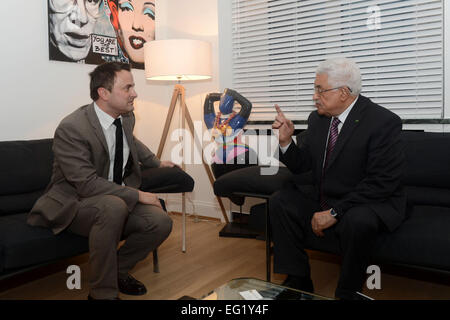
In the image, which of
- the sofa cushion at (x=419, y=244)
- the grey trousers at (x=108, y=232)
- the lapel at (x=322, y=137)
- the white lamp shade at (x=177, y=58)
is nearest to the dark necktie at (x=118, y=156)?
the grey trousers at (x=108, y=232)

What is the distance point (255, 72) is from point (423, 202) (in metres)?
1.78

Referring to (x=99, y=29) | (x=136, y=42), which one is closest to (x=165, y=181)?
(x=99, y=29)

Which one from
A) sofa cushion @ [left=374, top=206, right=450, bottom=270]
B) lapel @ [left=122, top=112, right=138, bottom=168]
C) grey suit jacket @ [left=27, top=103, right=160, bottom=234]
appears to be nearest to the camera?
sofa cushion @ [left=374, top=206, right=450, bottom=270]

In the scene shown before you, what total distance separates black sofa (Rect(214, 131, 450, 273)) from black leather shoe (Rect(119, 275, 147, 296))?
74 centimetres

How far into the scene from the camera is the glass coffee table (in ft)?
4.72

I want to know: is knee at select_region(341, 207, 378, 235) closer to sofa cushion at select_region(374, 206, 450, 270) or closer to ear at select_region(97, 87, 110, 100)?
sofa cushion at select_region(374, 206, 450, 270)

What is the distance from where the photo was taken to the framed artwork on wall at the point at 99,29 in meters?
3.11

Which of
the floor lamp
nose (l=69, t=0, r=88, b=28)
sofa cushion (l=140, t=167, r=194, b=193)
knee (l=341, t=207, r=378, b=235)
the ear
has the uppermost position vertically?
nose (l=69, t=0, r=88, b=28)

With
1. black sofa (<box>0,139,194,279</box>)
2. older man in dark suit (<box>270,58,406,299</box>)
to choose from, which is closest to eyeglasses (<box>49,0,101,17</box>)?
black sofa (<box>0,139,194,279</box>)

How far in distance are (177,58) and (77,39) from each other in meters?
0.85
